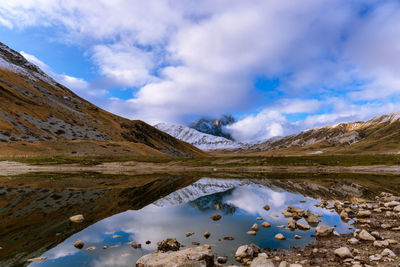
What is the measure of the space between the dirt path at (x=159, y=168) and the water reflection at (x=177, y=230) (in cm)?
6084

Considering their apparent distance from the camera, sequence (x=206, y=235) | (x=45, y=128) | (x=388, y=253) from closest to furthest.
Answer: (x=388, y=253), (x=206, y=235), (x=45, y=128)

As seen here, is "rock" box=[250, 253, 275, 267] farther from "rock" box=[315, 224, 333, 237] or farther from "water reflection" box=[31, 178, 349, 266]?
"rock" box=[315, 224, 333, 237]

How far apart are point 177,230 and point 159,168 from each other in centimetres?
8105

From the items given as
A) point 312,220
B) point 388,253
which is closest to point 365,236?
point 388,253

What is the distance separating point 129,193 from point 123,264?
2785 cm

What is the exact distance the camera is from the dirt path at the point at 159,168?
3157 inches

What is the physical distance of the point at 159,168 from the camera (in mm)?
100438

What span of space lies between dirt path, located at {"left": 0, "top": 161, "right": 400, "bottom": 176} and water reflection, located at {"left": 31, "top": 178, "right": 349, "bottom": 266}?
60.8 metres

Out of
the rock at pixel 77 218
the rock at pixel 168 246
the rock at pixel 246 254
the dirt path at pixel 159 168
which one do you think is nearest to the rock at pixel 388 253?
the rock at pixel 246 254

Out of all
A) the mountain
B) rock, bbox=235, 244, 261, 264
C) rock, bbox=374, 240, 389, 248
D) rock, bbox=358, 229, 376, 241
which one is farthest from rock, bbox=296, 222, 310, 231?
the mountain

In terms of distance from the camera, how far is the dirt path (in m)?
80.2

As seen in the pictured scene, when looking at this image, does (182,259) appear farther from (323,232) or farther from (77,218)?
(77,218)

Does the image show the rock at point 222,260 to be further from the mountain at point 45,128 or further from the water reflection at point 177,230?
the mountain at point 45,128

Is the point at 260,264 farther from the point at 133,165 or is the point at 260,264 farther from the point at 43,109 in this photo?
the point at 43,109
